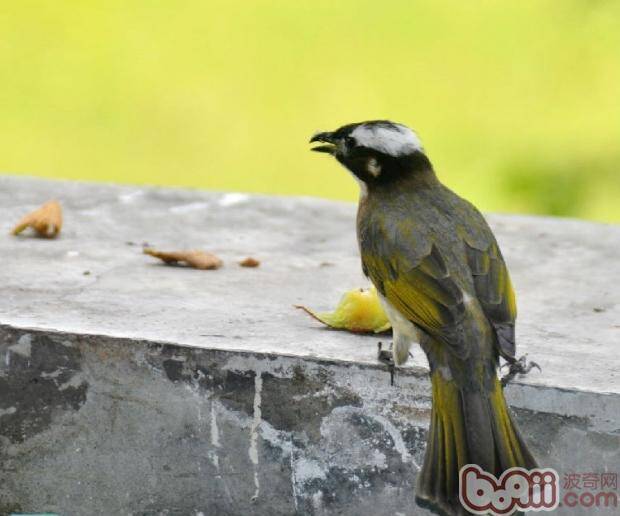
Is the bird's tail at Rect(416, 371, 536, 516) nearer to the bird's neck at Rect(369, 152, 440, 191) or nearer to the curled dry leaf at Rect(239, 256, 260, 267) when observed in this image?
the bird's neck at Rect(369, 152, 440, 191)

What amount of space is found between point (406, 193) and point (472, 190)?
5.63 meters

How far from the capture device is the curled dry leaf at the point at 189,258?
5.99 metres

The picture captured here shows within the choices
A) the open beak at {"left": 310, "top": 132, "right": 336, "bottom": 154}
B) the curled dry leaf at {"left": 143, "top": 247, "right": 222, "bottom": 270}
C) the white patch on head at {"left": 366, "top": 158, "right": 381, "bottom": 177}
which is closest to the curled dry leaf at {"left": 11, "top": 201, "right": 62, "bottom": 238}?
the curled dry leaf at {"left": 143, "top": 247, "right": 222, "bottom": 270}

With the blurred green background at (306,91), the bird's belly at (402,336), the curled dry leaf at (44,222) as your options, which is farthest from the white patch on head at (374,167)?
the blurred green background at (306,91)

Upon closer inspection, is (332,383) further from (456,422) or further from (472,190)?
(472,190)

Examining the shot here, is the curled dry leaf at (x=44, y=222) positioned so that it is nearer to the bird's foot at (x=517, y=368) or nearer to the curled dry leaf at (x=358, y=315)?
the curled dry leaf at (x=358, y=315)

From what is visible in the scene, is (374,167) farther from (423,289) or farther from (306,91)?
(306,91)

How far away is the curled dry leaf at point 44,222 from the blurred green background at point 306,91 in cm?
447

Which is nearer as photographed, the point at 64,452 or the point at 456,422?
the point at 456,422

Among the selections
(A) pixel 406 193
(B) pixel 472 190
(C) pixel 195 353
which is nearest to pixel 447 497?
(C) pixel 195 353

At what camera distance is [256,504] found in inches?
189

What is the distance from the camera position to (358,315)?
5.19 metres

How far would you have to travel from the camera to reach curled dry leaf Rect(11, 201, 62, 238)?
20.8 feet

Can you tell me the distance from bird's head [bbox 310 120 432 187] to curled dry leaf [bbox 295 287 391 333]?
0.39 meters
